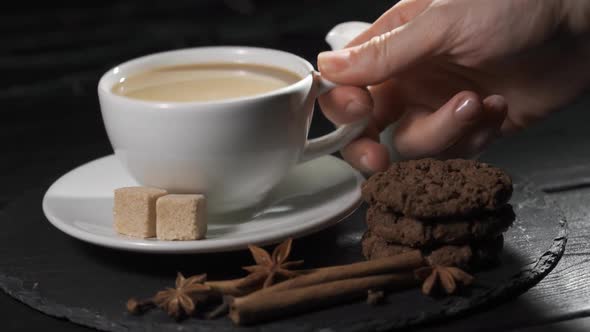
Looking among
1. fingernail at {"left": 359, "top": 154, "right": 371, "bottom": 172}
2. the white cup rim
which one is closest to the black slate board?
fingernail at {"left": 359, "top": 154, "right": 371, "bottom": 172}

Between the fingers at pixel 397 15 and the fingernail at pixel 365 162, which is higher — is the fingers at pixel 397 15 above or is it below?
above

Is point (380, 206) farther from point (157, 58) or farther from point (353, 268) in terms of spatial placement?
point (157, 58)

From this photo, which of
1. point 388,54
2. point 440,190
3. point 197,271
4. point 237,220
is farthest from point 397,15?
point 197,271

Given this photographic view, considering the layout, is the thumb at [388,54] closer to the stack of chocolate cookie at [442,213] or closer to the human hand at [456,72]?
the human hand at [456,72]

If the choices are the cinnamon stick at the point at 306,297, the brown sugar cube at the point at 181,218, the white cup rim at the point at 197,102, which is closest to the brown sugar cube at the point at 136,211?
the brown sugar cube at the point at 181,218

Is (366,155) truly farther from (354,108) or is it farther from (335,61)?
(335,61)

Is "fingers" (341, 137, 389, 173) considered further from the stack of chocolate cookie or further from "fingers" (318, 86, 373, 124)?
the stack of chocolate cookie

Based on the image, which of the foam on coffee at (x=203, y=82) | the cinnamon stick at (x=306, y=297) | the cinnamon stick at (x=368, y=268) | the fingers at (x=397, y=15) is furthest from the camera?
the fingers at (x=397, y=15)

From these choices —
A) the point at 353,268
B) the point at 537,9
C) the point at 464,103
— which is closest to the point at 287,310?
the point at 353,268

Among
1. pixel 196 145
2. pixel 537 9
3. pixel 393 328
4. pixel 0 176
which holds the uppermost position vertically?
pixel 537 9
